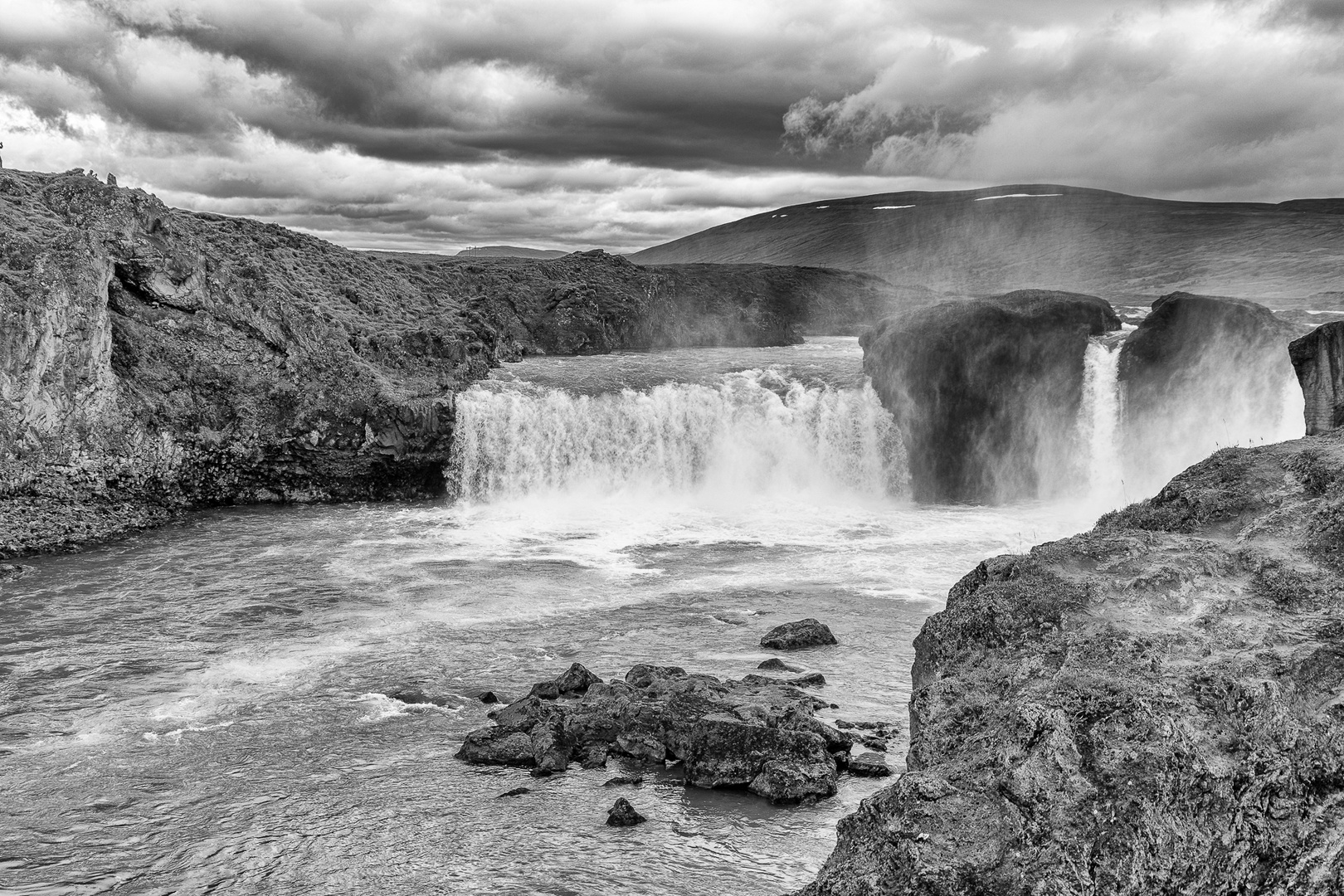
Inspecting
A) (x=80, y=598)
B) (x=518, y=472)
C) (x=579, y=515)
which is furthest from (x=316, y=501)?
(x=80, y=598)

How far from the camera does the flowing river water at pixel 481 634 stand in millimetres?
13781

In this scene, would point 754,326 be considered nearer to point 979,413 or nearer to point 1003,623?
point 979,413

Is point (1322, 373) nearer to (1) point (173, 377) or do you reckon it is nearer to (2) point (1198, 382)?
(2) point (1198, 382)

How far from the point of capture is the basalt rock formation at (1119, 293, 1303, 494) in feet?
129

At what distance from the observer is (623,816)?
14188 millimetres

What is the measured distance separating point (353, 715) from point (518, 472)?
2398 cm

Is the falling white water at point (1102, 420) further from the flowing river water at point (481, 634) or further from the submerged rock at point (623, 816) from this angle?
the submerged rock at point (623, 816)

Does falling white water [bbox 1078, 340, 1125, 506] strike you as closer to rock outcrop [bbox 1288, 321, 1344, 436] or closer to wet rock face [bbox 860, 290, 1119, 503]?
wet rock face [bbox 860, 290, 1119, 503]

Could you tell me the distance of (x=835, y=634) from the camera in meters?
23.5

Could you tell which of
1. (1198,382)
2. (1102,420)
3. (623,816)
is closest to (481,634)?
(623,816)

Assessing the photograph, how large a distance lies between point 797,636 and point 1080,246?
470ft

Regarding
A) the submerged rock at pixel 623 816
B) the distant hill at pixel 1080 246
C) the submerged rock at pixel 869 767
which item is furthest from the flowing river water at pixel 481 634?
the distant hill at pixel 1080 246

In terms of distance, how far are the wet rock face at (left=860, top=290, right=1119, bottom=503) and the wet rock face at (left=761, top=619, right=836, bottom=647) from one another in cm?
2187

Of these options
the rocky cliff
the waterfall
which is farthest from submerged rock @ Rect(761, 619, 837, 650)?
the rocky cliff
